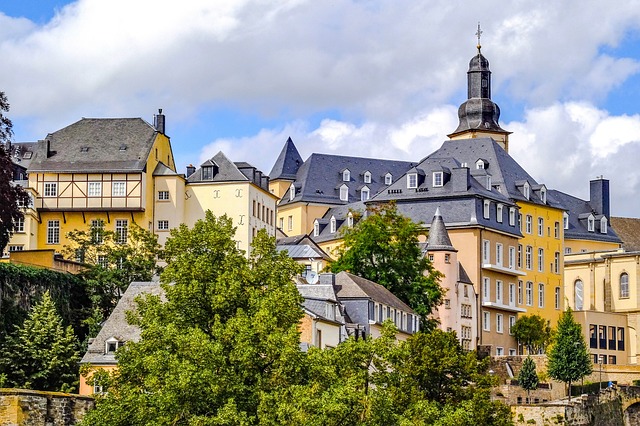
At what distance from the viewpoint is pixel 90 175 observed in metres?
103

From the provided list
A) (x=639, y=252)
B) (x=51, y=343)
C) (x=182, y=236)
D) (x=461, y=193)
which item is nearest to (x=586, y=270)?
(x=639, y=252)

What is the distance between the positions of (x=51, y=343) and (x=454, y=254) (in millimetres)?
36683

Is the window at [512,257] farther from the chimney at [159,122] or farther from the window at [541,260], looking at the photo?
the chimney at [159,122]

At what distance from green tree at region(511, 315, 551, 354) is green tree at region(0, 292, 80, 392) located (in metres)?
45.4

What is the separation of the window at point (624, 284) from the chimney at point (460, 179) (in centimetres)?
1600

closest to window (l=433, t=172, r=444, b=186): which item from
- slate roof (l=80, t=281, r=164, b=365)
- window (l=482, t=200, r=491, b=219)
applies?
window (l=482, t=200, r=491, b=219)

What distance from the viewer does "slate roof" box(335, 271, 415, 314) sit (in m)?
80.9

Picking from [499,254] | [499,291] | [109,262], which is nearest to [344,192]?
[499,254]

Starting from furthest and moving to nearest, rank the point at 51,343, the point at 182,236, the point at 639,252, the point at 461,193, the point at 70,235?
the point at 639,252, the point at 461,193, the point at 70,235, the point at 51,343, the point at 182,236

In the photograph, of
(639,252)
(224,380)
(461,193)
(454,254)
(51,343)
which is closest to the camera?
(224,380)

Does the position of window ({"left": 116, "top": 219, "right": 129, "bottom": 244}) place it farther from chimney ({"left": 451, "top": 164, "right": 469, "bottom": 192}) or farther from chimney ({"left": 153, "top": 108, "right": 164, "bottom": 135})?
chimney ({"left": 451, "top": 164, "right": 469, "bottom": 192})

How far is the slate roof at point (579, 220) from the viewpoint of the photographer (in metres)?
131

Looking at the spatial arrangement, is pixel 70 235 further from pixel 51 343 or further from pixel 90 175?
pixel 51 343

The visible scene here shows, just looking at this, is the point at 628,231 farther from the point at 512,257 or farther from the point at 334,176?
the point at 512,257
